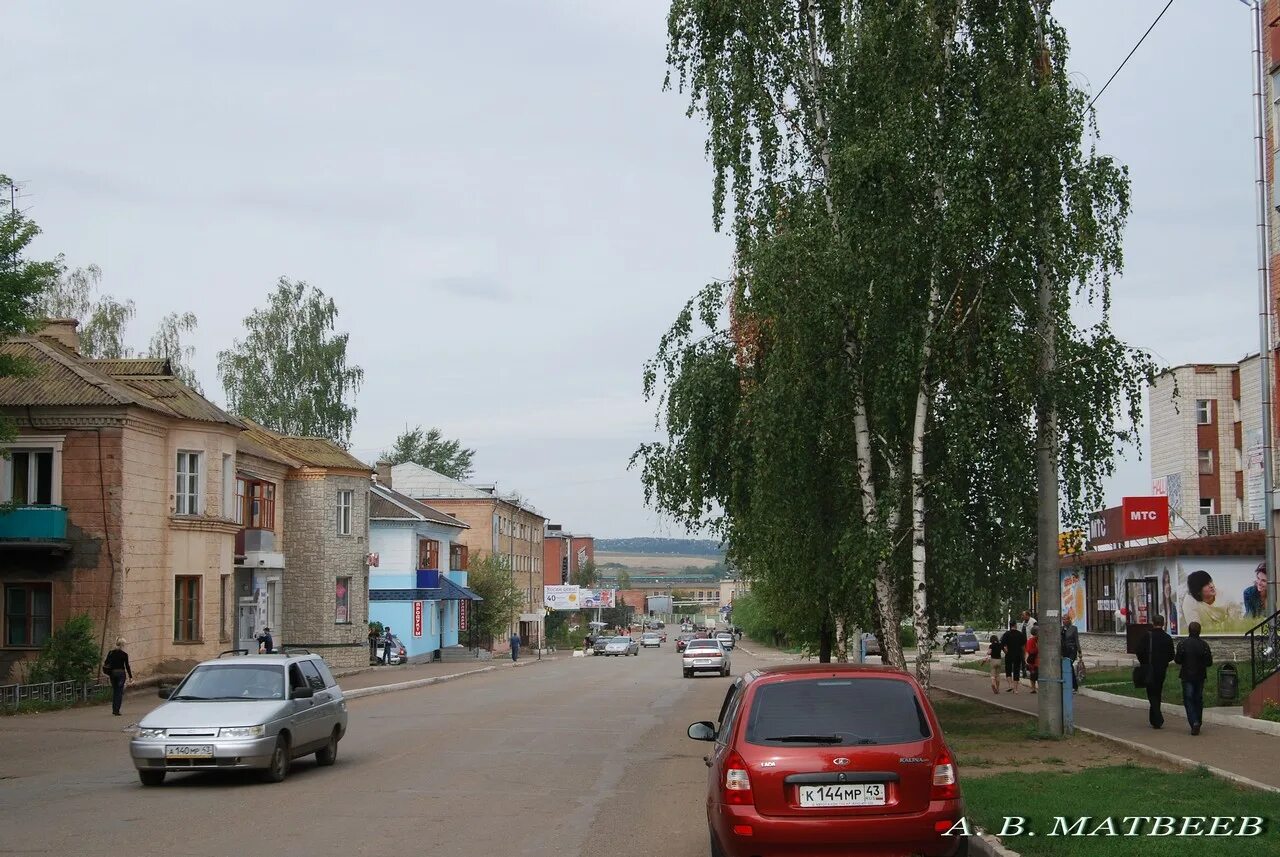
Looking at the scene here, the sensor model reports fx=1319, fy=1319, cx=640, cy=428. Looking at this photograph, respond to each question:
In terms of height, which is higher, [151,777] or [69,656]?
[69,656]

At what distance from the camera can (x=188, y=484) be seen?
37.1 metres

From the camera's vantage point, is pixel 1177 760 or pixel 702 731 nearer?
pixel 702 731

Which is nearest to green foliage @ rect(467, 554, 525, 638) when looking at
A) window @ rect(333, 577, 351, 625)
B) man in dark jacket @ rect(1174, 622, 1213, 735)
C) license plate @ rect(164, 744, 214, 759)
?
window @ rect(333, 577, 351, 625)

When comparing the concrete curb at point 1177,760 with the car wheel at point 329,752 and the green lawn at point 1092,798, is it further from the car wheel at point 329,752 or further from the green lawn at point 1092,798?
the car wheel at point 329,752

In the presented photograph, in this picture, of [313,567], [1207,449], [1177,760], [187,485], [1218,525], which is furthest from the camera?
[1207,449]

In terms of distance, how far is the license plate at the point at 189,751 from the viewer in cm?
1546

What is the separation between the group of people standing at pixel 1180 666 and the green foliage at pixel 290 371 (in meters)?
54.1

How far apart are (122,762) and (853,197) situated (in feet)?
43.9

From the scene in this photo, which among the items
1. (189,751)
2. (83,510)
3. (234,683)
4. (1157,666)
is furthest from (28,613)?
(1157,666)

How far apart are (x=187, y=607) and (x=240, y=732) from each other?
23303 millimetres

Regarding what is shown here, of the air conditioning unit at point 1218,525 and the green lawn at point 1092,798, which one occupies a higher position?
the air conditioning unit at point 1218,525

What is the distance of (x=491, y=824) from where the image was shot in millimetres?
12578

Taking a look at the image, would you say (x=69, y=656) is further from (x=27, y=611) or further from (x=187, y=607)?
(x=187, y=607)

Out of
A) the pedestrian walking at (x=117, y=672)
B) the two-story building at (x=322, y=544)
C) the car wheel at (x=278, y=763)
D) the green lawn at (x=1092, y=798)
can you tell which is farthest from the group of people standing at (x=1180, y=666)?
the two-story building at (x=322, y=544)
